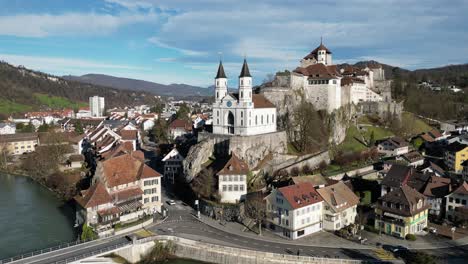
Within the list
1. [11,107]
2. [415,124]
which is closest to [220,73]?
[415,124]

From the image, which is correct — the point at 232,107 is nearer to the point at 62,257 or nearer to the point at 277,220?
Result: the point at 277,220

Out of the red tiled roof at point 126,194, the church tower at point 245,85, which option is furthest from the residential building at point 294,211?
the church tower at point 245,85

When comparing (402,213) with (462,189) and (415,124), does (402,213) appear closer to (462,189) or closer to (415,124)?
(462,189)

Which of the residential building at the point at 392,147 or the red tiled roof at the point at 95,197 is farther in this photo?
the residential building at the point at 392,147

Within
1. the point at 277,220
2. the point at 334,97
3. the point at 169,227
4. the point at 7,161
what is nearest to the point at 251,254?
the point at 277,220

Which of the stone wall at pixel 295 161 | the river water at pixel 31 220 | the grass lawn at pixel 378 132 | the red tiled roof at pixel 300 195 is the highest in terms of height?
the grass lawn at pixel 378 132

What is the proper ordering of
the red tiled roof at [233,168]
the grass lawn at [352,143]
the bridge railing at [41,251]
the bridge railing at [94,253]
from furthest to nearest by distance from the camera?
the grass lawn at [352,143] < the red tiled roof at [233,168] < the bridge railing at [41,251] < the bridge railing at [94,253]

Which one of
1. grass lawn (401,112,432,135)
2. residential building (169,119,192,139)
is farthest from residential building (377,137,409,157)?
residential building (169,119,192,139)

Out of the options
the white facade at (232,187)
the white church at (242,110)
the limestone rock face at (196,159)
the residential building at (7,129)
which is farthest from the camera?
the residential building at (7,129)

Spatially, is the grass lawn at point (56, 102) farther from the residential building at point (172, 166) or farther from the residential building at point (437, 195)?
Result: the residential building at point (437, 195)
